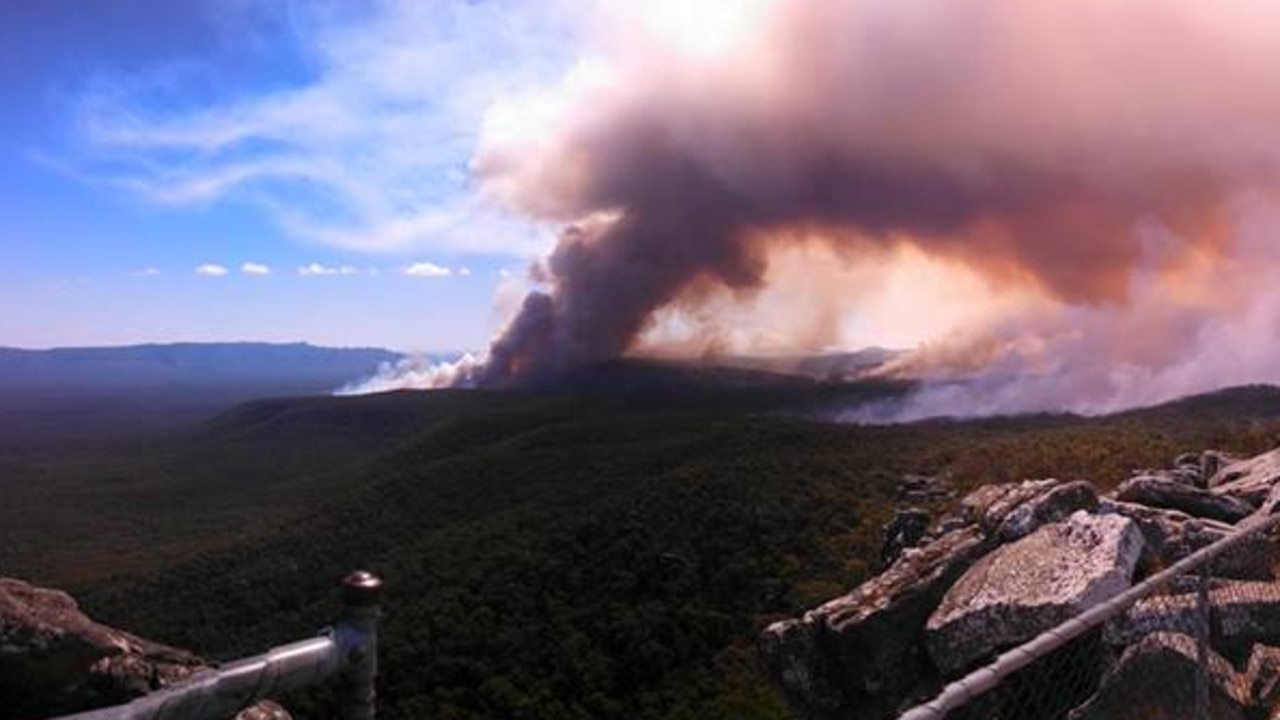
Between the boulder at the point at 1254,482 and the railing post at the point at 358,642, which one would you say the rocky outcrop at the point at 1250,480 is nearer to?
the boulder at the point at 1254,482

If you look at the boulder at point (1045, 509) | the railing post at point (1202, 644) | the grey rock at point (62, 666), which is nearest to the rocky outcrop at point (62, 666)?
the grey rock at point (62, 666)

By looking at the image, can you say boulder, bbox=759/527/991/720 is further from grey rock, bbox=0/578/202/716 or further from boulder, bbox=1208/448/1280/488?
grey rock, bbox=0/578/202/716

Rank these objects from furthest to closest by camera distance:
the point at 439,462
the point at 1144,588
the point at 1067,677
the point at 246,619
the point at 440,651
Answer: the point at 439,462 → the point at 246,619 → the point at 440,651 → the point at 1067,677 → the point at 1144,588

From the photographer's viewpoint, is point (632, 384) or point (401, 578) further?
point (632, 384)

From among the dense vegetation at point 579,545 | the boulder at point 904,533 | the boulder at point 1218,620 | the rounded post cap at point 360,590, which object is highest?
the rounded post cap at point 360,590

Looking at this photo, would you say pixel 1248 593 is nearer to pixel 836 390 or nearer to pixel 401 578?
pixel 401 578

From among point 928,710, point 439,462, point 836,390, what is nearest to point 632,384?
point 836,390
